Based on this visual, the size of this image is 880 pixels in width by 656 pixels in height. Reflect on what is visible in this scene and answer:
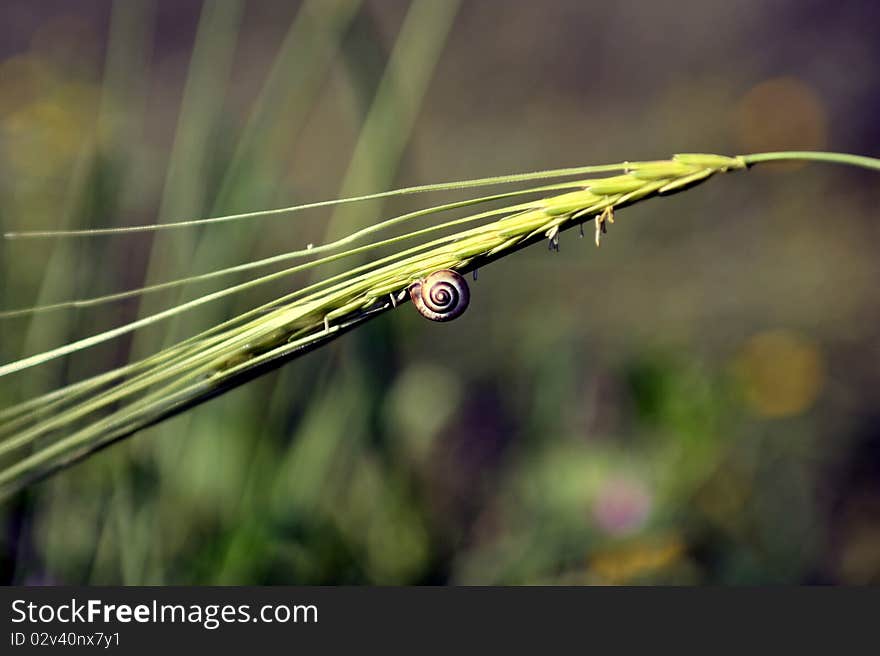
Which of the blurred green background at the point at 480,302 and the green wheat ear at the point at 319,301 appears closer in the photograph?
the green wheat ear at the point at 319,301

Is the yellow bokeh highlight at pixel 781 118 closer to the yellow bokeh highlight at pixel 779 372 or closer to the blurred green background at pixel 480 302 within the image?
the blurred green background at pixel 480 302

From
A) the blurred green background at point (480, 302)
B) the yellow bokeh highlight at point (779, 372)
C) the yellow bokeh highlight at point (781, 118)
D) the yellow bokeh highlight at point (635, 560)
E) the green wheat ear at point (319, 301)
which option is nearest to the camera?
the green wheat ear at point (319, 301)

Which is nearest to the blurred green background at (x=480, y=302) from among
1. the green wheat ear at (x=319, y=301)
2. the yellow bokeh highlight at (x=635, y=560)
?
the yellow bokeh highlight at (x=635, y=560)

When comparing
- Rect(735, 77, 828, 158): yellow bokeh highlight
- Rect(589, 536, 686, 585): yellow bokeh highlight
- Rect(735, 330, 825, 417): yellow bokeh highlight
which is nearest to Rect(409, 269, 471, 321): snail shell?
Rect(589, 536, 686, 585): yellow bokeh highlight

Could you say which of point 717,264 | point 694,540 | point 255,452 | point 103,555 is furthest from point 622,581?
point 717,264

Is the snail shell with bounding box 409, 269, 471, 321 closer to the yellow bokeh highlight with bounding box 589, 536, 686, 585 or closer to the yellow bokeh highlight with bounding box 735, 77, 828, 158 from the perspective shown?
the yellow bokeh highlight with bounding box 589, 536, 686, 585

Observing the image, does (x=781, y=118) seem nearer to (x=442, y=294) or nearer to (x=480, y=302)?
(x=480, y=302)

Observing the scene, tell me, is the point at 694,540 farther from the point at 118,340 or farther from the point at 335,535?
the point at 118,340
